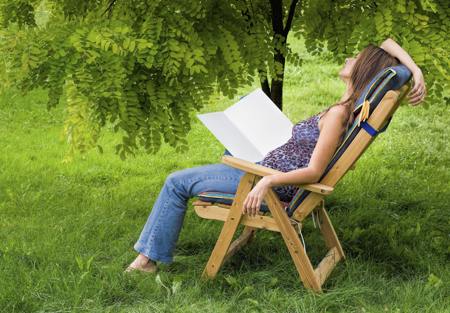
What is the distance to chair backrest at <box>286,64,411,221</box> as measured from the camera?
3400 mm

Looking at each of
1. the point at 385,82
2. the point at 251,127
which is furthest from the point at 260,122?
the point at 385,82

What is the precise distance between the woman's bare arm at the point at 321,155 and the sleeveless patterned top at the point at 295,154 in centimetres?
26

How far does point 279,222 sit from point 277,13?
71.4 inches

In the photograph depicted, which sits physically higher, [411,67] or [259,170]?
[411,67]

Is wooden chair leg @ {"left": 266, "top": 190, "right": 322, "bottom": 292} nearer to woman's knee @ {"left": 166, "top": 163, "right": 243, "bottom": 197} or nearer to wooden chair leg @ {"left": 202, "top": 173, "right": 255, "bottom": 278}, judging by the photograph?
wooden chair leg @ {"left": 202, "top": 173, "right": 255, "bottom": 278}

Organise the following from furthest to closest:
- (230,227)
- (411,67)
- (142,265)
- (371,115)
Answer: (142,265) → (230,227) → (411,67) → (371,115)

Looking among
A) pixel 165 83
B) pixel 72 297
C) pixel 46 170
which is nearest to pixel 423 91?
pixel 165 83

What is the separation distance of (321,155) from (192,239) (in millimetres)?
1368

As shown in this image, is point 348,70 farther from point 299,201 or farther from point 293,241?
point 293,241

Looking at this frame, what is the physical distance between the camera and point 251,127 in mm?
3979

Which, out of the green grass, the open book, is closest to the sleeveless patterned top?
the open book

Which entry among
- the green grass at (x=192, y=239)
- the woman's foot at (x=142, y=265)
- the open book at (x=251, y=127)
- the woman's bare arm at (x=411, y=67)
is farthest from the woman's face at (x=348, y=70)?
the woman's foot at (x=142, y=265)

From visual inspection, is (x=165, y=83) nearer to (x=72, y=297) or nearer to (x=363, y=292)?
(x=72, y=297)

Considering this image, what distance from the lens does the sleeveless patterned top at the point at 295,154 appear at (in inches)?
149
